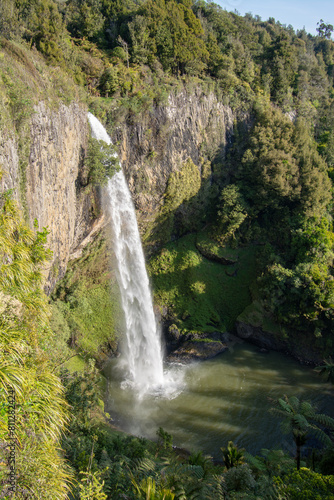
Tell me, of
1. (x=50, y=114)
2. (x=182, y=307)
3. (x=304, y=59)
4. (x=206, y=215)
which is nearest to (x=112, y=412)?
(x=182, y=307)

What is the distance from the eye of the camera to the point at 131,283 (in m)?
17.9

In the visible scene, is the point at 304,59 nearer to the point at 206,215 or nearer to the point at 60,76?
the point at 206,215

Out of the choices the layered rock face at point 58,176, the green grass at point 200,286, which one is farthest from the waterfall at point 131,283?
the green grass at point 200,286

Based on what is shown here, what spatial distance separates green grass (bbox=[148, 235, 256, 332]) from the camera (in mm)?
19703

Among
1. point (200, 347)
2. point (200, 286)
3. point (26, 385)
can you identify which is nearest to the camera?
point (26, 385)

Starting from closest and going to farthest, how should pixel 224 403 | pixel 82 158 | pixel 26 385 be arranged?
pixel 26 385 < pixel 224 403 < pixel 82 158

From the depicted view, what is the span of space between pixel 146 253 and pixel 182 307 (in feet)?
15.0

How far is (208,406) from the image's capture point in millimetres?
13789

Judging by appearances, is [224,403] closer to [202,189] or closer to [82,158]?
[82,158]

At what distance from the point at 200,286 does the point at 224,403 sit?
800cm

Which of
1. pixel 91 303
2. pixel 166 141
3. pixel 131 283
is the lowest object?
pixel 91 303

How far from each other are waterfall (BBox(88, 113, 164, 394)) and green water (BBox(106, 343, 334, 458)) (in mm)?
1444

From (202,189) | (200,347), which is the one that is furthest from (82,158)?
(200,347)

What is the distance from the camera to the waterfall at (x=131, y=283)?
16.9 metres
